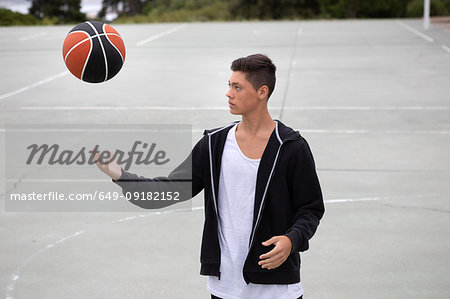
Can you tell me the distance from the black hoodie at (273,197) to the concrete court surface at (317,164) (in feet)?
8.32

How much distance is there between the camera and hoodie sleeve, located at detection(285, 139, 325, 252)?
3.37 m

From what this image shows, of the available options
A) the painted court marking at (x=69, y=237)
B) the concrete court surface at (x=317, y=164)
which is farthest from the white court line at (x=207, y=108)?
the painted court marking at (x=69, y=237)

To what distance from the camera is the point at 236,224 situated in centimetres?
343

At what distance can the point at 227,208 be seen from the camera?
3.46 metres

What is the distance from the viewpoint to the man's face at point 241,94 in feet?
11.1

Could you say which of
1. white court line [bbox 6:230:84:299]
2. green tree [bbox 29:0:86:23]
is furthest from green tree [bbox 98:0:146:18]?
white court line [bbox 6:230:84:299]

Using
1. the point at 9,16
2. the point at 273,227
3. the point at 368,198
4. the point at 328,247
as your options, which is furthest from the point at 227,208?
the point at 9,16

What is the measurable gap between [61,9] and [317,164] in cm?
6646

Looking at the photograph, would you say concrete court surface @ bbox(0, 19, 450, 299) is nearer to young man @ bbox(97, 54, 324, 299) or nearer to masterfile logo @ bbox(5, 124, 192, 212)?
masterfile logo @ bbox(5, 124, 192, 212)

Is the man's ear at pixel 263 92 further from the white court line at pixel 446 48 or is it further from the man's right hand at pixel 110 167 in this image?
the white court line at pixel 446 48

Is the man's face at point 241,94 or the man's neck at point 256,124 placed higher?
the man's face at point 241,94

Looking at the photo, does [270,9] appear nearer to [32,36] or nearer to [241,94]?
[32,36]

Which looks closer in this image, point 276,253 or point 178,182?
point 276,253

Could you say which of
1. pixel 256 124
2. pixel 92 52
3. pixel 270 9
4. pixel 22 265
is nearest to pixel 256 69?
pixel 256 124
